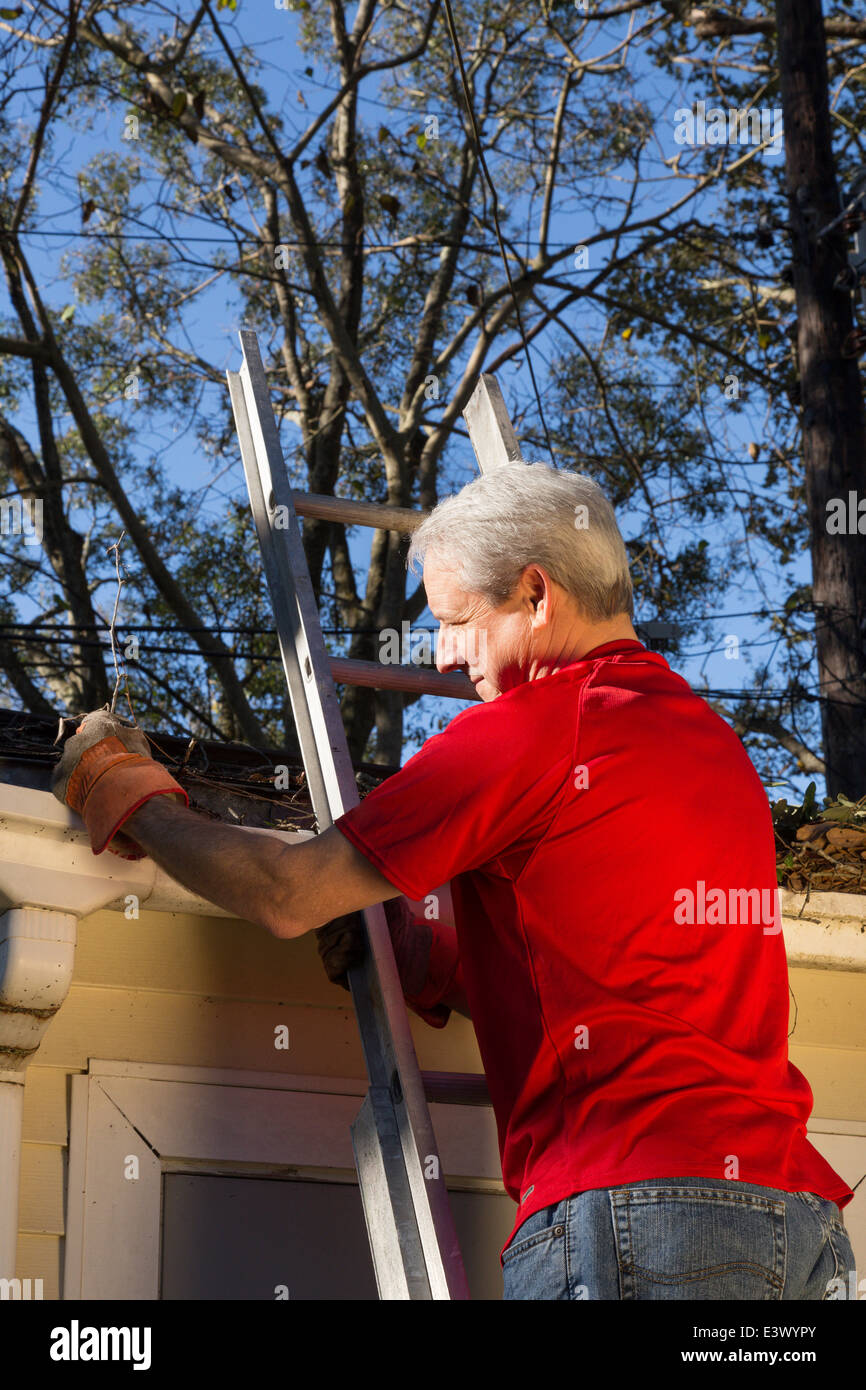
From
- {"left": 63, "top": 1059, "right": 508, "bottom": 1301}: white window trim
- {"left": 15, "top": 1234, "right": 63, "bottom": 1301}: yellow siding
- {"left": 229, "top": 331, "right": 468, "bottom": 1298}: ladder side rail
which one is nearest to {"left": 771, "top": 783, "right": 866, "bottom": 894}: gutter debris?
{"left": 63, "top": 1059, "right": 508, "bottom": 1301}: white window trim

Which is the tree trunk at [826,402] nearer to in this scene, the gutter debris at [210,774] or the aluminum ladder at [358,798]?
the gutter debris at [210,774]

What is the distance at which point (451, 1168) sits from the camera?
10.5 feet

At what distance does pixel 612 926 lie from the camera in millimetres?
1957

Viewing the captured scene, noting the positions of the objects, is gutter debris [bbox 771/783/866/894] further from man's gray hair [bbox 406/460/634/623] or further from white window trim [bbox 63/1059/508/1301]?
man's gray hair [bbox 406/460/634/623]

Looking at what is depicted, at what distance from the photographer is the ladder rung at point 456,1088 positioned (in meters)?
2.41

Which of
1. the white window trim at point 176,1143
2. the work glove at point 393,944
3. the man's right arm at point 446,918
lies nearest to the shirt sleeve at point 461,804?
the work glove at point 393,944

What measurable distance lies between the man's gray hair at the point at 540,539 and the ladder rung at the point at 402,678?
57 centimetres

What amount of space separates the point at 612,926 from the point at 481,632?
0.58m

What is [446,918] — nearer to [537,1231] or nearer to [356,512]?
[356,512]

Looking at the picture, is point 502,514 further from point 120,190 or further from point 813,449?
point 120,190

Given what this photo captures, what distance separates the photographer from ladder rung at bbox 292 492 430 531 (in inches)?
119

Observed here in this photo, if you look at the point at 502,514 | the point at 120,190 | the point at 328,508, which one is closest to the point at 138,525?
the point at 120,190

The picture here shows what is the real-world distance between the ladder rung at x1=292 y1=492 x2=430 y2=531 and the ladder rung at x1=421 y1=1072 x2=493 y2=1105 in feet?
3.98
